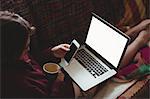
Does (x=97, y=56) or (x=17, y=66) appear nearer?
(x=17, y=66)

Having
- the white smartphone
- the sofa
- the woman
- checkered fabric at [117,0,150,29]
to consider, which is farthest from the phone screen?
checkered fabric at [117,0,150,29]

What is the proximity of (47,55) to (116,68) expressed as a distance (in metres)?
0.46

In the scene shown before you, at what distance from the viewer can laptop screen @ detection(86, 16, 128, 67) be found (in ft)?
5.35

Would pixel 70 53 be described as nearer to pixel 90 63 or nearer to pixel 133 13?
pixel 90 63

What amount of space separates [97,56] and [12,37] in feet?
2.26

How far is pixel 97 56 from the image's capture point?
1734 millimetres

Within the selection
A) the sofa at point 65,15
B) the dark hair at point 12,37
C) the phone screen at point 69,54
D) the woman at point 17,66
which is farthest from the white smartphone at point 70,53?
the dark hair at point 12,37

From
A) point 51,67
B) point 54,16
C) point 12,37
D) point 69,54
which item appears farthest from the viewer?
point 54,16

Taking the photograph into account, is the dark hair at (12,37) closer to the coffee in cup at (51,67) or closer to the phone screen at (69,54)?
the coffee in cup at (51,67)

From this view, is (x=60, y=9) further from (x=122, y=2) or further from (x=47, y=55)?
(x=122, y=2)

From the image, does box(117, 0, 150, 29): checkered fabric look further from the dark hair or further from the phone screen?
the dark hair

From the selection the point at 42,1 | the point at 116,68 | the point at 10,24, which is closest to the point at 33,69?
the point at 10,24

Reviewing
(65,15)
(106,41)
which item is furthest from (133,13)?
(106,41)

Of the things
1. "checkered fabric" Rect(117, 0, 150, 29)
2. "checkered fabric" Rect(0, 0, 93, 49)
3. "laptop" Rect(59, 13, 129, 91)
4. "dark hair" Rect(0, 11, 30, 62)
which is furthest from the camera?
"checkered fabric" Rect(117, 0, 150, 29)
